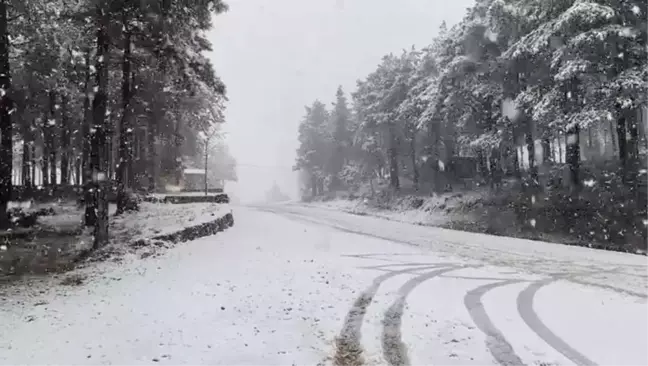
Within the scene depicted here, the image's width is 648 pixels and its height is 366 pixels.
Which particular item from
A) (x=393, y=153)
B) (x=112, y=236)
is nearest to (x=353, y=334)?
(x=112, y=236)

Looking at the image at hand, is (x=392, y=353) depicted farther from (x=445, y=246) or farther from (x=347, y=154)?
(x=347, y=154)

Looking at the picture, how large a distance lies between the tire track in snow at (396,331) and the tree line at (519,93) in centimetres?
1226

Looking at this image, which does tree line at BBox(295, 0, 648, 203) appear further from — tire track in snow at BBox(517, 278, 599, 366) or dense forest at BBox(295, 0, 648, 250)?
tire track in snow at BBox(517, 278, 599, 366)

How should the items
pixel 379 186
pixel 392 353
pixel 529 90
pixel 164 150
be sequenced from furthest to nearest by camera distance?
pixel 379 186 < pixel 164 150 < pixel 529 90 < pixel 392 353

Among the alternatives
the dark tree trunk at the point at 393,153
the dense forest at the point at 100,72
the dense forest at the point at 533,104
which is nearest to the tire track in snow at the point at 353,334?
the dense forest at the point at 100,72

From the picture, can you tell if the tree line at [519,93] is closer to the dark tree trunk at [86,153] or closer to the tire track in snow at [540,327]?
the tire track in snow at [540,327]

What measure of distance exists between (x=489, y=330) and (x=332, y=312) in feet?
8.96

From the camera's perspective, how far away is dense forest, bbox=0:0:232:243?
13617 mm

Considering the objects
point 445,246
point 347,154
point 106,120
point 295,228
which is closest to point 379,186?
point 347,154

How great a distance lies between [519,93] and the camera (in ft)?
74.1

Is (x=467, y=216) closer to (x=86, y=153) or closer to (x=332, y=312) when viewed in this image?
(x=332, y=312)

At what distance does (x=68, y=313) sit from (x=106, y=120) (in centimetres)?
797

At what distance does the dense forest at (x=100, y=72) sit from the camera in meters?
13.6

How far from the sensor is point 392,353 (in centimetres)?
629
